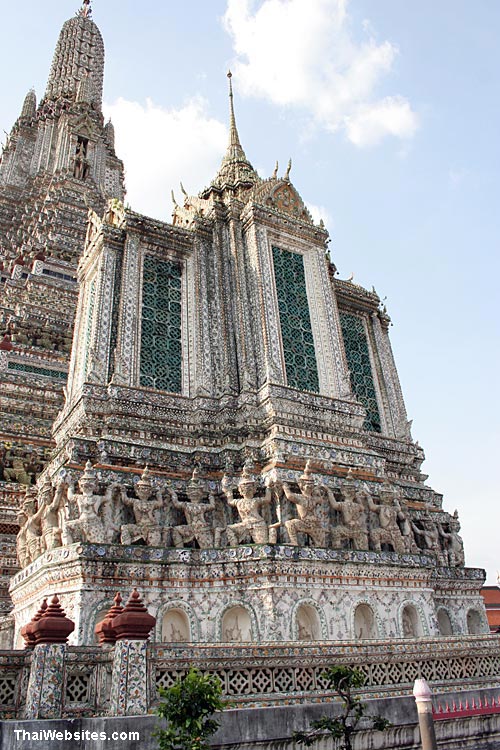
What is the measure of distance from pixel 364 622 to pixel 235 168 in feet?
53.1

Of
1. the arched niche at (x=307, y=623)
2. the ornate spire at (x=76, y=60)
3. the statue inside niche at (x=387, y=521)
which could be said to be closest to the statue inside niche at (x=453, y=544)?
the statue inside niche at (x=387, y=521)

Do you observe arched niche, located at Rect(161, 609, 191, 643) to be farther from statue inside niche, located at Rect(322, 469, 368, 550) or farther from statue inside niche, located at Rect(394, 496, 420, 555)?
statue inside niche, located at Rect(394, 496, 420, 555)

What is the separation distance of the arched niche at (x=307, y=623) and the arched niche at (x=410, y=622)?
219 cm

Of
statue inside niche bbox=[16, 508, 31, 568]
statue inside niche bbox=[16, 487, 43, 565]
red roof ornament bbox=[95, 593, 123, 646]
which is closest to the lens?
red roof ornament bbox=[95, 593, 123, 646]

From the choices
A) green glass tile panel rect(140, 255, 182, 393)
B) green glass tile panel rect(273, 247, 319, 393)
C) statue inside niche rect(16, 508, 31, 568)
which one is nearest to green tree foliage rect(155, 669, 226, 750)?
statue inside niche rect(16, 508, 31, 568)

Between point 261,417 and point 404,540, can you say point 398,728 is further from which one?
point 261,417

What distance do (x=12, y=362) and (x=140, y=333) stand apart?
8479 millimetres

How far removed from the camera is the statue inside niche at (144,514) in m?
11.6

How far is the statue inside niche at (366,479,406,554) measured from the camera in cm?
1343

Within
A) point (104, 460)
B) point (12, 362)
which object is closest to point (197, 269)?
point (104, 460)

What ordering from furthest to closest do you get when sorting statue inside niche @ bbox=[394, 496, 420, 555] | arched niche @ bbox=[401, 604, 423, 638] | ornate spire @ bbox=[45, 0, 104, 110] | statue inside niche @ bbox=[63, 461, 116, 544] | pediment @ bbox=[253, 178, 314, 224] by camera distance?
1. ornate spire @ bbox=[45, 0, 104, 110]
2. pediment @ bbox=[253, 178, 314, 224]
3. statue inside niche @ bbox=[394, 496, 420, 555]
4. arched niche @ bbox=[401, 604, 423, 638]
5. statue inside niche @ bbox=[63, 461, 116, 544]

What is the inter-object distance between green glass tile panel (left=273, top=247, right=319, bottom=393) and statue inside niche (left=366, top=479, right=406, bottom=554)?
135 inches

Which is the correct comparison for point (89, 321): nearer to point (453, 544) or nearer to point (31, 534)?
point (31, 534)

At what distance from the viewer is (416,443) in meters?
20.2
